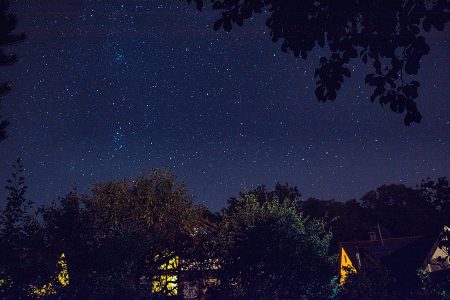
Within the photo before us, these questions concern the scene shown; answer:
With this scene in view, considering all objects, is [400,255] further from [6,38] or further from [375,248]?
[6,38]

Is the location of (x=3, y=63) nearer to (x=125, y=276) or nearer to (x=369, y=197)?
(x=125, y=276)

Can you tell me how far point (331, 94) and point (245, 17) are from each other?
182 cm

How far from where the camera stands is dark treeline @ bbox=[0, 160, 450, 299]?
44.9 feet

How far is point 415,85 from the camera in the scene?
5.85 metres

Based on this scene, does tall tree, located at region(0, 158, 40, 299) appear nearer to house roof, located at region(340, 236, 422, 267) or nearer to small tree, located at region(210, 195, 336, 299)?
small tree, located at region(210, 195, 336, 299)

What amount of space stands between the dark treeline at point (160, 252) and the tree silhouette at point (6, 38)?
106 inches

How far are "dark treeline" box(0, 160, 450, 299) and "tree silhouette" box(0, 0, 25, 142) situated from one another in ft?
8.86

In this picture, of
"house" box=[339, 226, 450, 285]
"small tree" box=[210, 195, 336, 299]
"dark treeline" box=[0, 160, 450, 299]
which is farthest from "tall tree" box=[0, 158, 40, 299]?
"house" box=[339, 226, 450, 285]

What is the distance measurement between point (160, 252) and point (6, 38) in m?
11.9

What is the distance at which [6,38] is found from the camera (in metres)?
13.4

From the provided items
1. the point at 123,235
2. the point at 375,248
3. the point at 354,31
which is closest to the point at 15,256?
the point at 123,235

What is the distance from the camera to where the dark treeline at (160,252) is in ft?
44.9

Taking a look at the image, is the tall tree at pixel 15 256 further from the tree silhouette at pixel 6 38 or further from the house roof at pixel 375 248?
the house roof at pixel 375 248

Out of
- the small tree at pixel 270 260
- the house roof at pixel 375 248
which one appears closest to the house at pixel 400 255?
the house roof at pixel 375 248
